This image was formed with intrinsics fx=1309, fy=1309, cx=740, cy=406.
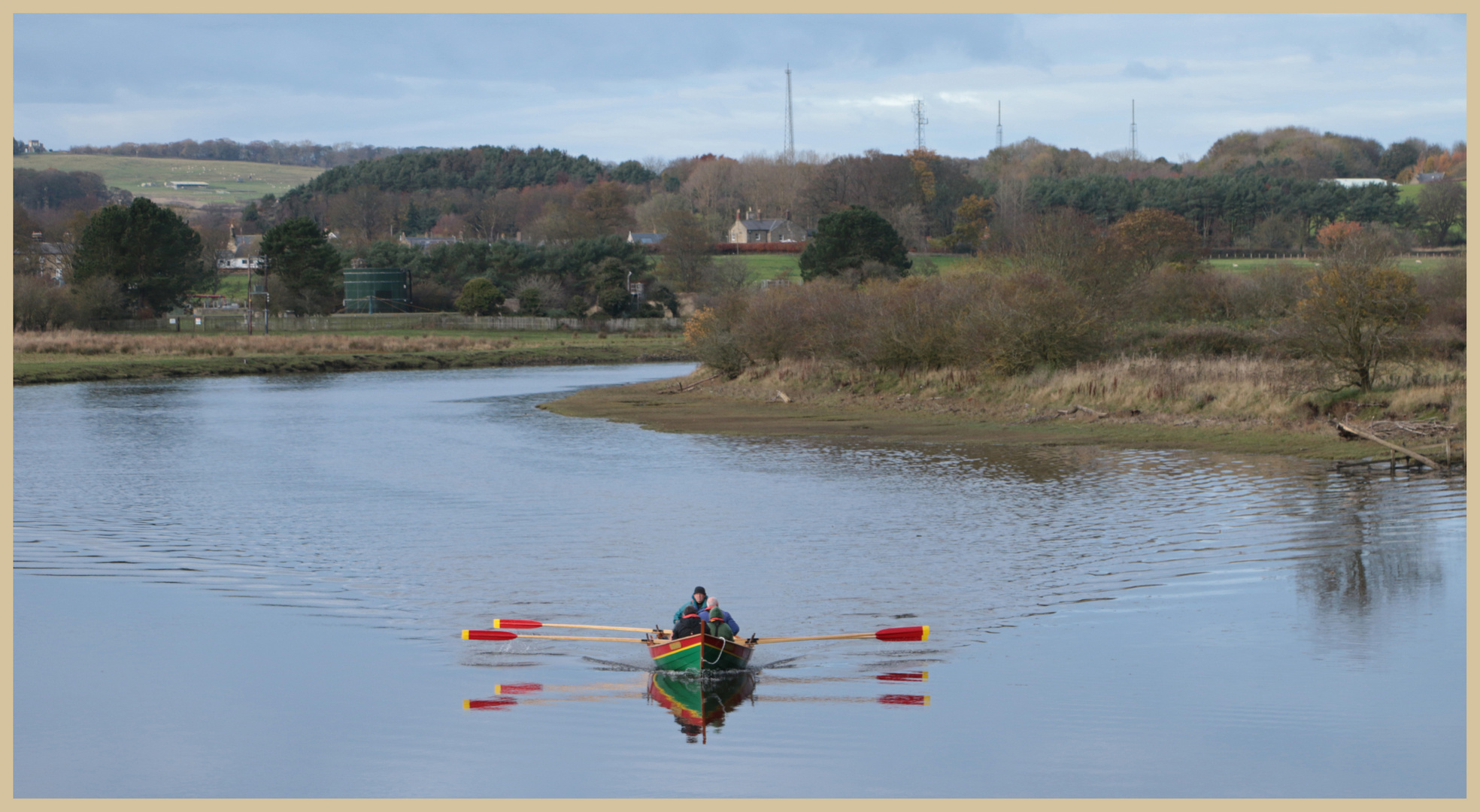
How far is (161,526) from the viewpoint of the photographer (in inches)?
936

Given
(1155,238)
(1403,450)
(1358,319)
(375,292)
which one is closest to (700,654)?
(1403,450)

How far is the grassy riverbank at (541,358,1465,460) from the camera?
32438mm

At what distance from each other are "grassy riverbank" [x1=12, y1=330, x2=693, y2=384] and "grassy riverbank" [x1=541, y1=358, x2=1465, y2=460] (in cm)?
3191

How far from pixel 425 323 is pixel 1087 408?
77.4 metres

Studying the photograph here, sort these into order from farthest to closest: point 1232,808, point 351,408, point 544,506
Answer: point 351,408
point 544,506
point 1232,808

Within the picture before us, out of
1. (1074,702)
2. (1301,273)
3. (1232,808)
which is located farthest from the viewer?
(1301,273)

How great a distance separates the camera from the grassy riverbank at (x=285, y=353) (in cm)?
7169

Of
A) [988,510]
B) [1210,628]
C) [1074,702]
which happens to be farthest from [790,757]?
[988,510]

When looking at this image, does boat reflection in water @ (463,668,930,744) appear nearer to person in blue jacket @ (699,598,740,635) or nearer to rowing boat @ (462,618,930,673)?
rowing boat @ (462,618,930,673)

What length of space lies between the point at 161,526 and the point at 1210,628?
18068 millimetres

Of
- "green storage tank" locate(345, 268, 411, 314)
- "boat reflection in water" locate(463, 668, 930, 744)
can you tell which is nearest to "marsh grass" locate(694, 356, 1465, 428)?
"boat reflection in water" locate(463, 668, 930, 744)

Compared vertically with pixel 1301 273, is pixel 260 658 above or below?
below

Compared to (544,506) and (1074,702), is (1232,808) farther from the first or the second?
(544,506)

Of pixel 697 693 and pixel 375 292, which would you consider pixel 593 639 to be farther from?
pixel 375 292
